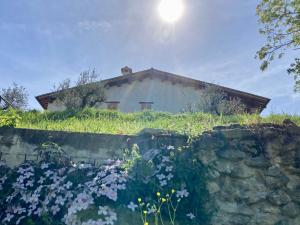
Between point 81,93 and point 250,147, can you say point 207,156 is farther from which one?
point 81,93

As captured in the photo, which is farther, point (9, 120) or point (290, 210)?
point (9, 120)

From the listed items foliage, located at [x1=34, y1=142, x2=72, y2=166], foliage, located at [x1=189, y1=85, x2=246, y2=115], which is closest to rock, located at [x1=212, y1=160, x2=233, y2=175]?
foliage, located at [x1=34, y1=142, x2=72, y2=166]

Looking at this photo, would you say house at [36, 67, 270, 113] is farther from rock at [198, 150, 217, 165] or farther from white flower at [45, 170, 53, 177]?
white flower at [45, 170, 53, 177]

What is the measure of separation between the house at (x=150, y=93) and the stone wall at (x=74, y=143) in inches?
502

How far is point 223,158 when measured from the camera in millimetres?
3553

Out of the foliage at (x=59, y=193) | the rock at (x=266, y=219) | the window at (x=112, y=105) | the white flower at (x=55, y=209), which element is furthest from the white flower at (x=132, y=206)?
the window at (x=112, y=105)

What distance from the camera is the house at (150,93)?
665 inches

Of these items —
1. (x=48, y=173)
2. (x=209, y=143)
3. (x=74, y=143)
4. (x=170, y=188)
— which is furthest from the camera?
(x=74, y=143)

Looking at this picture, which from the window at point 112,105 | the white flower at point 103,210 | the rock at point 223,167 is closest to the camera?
the white flower at point 103,210

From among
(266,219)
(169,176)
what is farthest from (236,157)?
(169,176)

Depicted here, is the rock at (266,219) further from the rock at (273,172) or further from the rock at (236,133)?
the rock at (236,133)

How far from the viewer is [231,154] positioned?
11.6 feet

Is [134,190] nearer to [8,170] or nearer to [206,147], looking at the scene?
[206,147]

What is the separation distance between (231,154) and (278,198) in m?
0.72
